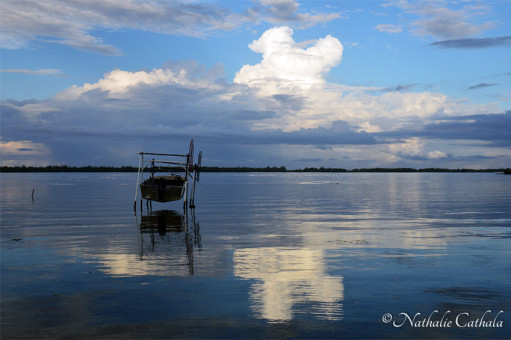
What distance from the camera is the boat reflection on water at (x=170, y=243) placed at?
56.2 ft

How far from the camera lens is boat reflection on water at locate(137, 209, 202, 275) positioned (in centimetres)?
1714

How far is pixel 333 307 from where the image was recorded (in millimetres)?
11391

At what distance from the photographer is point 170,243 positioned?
72.9 feet
